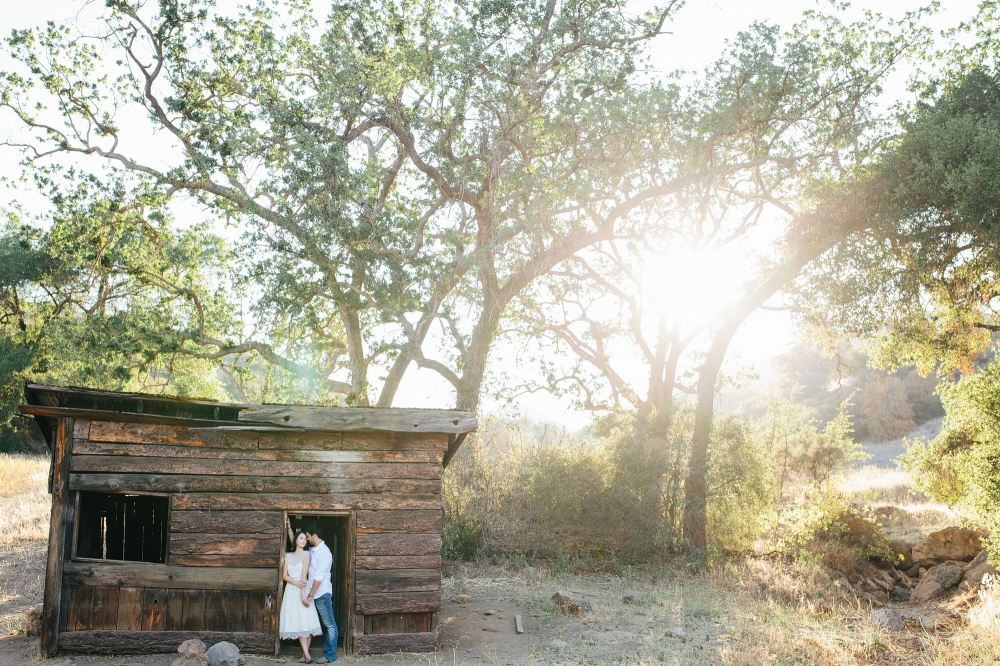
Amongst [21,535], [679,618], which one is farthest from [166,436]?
[21,535]

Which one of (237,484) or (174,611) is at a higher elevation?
(237,484)

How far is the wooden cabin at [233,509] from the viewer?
8.63 meters

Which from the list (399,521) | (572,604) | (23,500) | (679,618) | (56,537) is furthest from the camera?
(23,500)

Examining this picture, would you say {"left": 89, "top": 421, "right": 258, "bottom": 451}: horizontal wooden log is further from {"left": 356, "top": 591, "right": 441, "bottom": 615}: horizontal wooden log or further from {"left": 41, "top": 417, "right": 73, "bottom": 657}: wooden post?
{"left": 356, "top": 591, "right": 441, "bottom": 615}: horizontal wooden log

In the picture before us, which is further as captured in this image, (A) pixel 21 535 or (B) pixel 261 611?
(A) pixel 21 535

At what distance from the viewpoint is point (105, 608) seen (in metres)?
8.66

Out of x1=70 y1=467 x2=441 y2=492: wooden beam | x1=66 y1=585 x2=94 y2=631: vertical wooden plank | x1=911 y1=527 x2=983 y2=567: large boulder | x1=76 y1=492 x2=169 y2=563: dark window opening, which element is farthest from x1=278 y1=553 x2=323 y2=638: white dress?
x1=911 y1=527 x2=983 y2=567: large boulder

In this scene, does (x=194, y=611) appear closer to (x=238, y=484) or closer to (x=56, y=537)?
(x=238, y=484)

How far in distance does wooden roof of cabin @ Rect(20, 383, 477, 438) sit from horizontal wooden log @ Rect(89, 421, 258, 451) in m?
0.12

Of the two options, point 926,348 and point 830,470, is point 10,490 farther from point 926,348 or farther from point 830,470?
point 926,348

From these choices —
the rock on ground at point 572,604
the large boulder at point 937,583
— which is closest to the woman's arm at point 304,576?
the rock on ground at point 572,604

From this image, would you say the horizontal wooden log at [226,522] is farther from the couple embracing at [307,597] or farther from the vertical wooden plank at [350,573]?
the vertical wooden plank at [350,573]

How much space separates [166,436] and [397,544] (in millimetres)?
3132

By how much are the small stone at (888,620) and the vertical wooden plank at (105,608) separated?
10.1 m
